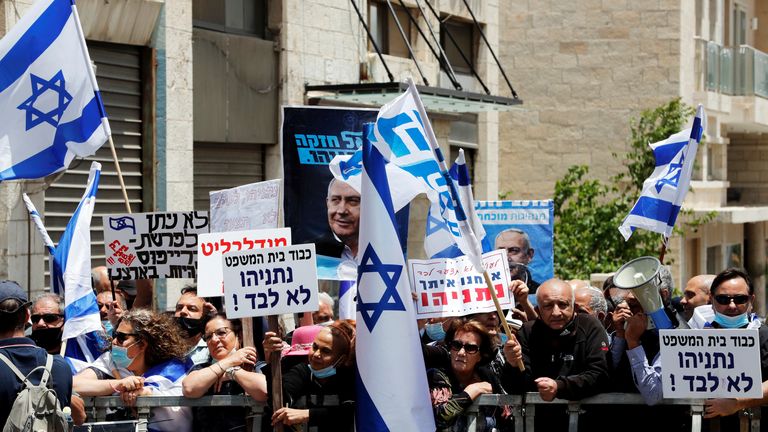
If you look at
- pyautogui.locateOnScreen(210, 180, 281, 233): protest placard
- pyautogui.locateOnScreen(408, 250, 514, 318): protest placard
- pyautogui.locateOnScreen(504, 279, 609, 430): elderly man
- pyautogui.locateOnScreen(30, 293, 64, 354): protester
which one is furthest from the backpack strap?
pyautogui.locateOnScreen(210, 180, 281, 233): protest placard

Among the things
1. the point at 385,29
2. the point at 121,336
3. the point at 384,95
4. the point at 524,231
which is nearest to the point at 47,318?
the point at 121,336

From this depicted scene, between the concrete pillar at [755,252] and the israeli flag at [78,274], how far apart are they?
2648 centimetres

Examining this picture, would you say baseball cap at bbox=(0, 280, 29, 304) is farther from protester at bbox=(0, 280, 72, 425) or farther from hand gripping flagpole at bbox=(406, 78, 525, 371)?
hand gripping flagpole at bbox=(406, 78, 525, 371)

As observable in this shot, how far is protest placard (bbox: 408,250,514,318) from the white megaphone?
87 cm

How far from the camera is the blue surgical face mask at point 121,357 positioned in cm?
833

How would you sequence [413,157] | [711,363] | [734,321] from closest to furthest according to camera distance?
1. [711,363]
2. [734,321]
3. [413,157]

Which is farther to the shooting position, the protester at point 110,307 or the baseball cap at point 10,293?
the protester at point 110,307

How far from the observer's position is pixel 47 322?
29.6ft

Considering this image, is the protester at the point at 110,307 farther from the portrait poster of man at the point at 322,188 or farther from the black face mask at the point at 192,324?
the portrait poster of man at the point at 322,188

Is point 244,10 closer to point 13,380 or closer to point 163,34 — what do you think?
point 163,34

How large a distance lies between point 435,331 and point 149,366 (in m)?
2.41

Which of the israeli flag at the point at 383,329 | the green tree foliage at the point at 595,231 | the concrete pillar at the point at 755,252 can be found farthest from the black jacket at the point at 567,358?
the concrete pillar at the point at 755,252

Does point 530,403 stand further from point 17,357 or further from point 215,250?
point 17,357

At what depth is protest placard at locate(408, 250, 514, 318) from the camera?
29.7 ft
